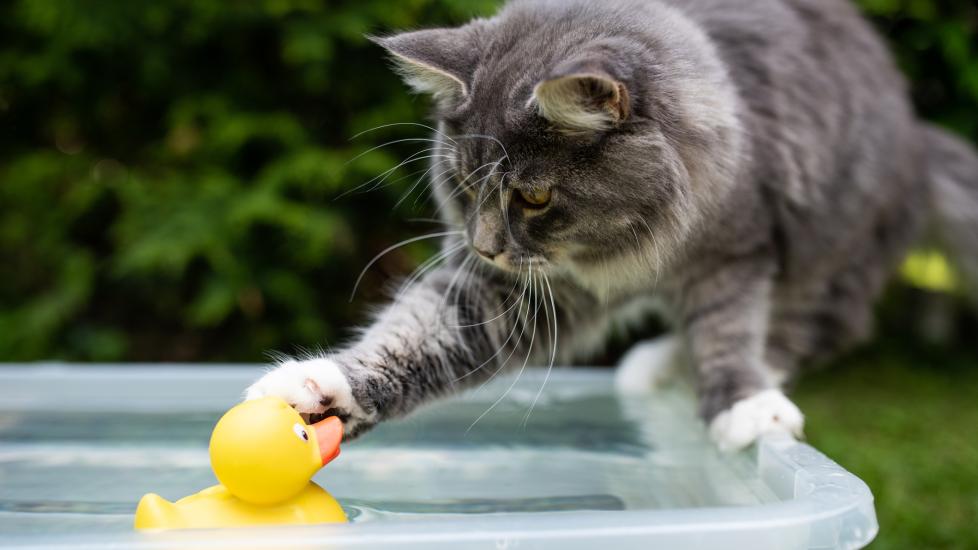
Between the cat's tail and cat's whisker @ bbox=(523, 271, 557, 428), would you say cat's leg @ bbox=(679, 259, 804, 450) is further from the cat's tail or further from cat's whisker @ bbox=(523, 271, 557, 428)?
→ the cat's tail

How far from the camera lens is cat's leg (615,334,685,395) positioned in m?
2.28

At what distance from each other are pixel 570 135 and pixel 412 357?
0.51 m

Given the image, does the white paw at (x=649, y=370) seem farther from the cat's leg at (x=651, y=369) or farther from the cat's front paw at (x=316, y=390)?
the cat's front paw at (x=316, y=390)

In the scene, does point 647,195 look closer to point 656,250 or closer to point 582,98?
point 656,250

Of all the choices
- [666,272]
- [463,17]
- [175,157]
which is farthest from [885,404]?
[175,157]

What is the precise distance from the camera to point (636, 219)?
1.53 meters

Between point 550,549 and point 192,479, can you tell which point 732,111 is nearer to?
point 550,549

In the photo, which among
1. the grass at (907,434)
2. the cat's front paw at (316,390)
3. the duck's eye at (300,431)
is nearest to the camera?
the duck's eye at (300,431)

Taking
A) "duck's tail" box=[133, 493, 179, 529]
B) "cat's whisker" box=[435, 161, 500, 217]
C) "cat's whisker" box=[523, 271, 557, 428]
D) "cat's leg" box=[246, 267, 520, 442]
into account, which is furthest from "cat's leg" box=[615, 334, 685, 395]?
"duck's tail" box=[133, 493, 179, 529]

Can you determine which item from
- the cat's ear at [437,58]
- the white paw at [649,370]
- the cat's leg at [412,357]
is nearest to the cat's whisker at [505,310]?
the cat's leg at [412,357]

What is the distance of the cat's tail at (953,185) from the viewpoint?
2.47m

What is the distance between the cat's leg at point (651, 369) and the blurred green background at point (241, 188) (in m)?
0.69

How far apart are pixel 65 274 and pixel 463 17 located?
1.70 meters

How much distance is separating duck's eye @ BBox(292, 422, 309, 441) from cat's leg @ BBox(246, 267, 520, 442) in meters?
0.15
